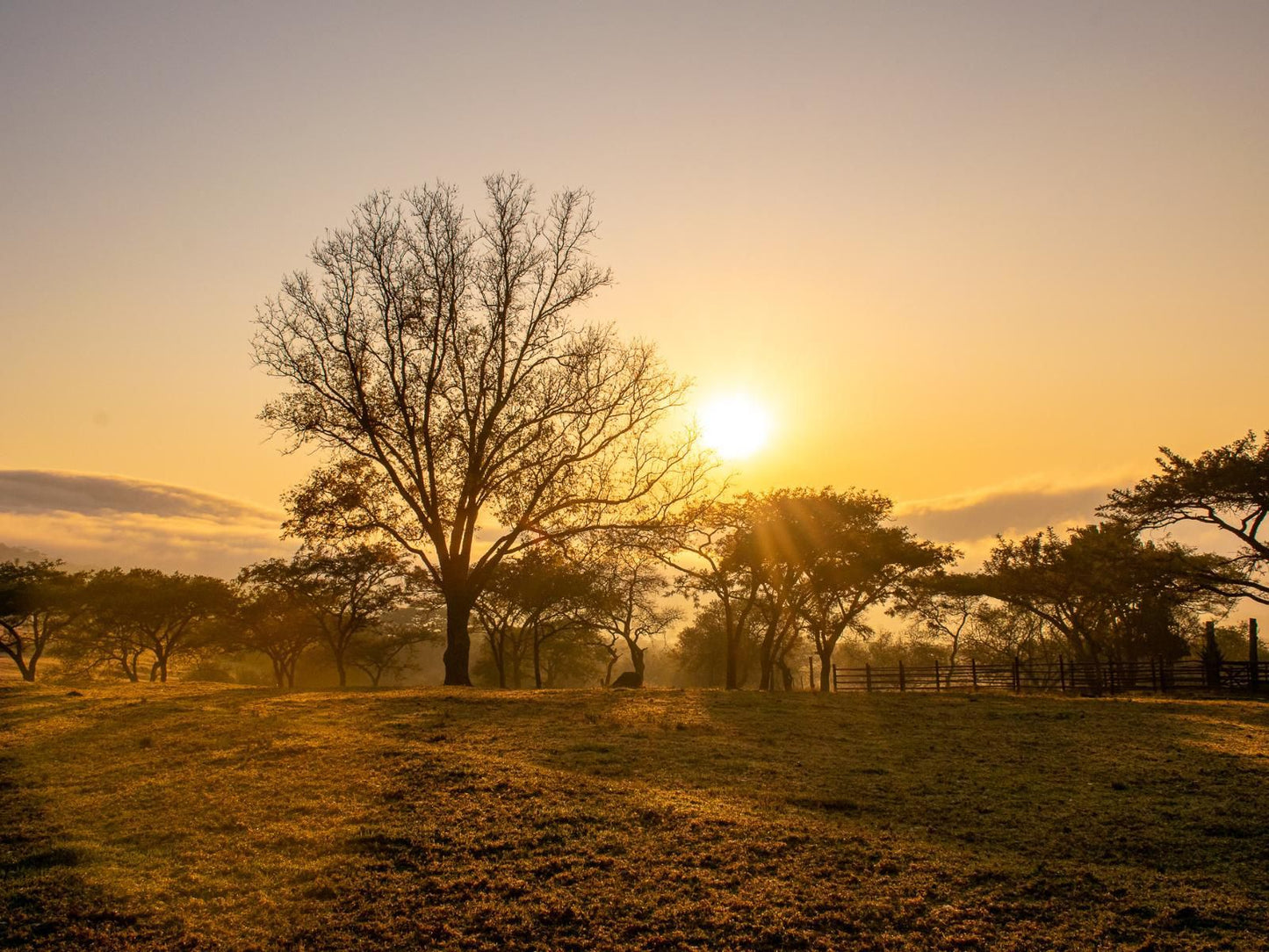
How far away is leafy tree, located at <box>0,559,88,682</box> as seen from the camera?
45906 millimetres

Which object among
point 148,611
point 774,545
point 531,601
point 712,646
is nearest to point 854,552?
point 774,545

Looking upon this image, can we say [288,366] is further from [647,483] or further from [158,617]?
[158,617]

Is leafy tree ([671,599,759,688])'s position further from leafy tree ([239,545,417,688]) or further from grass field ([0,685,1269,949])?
grass field ([0,685,1269,949])

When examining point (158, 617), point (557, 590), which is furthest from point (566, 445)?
point (158, 617)

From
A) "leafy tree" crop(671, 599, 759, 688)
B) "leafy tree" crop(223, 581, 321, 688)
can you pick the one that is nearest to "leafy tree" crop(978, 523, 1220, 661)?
"leafy tree" crop(671, 599, 759, 688)

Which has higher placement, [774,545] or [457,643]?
[774,545]

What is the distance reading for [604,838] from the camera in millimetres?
8344

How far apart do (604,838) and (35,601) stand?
53036 millimetres

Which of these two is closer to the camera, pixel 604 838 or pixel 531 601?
pixel 604 838

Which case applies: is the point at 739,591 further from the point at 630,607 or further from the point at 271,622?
the point at 271,622

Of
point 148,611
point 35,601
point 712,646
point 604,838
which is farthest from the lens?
point 712,646

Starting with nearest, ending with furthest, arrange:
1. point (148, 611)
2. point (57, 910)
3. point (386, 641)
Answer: point (57, 910) → point (148, 611) → point (386, 641)

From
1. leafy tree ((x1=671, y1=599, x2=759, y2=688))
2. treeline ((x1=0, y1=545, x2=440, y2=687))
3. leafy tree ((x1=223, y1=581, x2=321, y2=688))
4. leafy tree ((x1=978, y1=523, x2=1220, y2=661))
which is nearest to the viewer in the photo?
leafy tree ((x1=978, y1=523, x2=1220, y2=661))

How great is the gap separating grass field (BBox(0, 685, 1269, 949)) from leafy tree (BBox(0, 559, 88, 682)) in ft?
128
